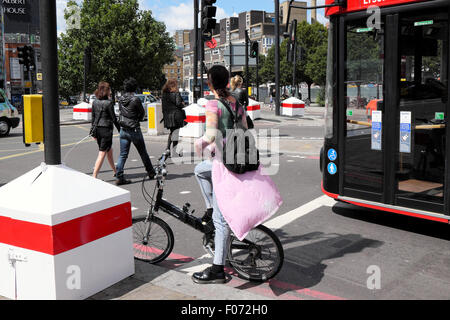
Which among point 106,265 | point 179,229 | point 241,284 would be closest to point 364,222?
point 179,229

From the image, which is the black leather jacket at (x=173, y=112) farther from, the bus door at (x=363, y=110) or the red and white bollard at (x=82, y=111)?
the red and white bollard at (x=82, y=111)

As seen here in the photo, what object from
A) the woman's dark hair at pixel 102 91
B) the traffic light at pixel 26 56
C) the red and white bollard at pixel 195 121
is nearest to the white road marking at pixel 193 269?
the woman's dark hair at pixel 102 91

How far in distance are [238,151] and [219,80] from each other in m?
0.60

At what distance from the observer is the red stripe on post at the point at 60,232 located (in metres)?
3.28

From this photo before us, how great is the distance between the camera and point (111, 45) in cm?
4203

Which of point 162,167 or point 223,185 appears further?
point 162,167

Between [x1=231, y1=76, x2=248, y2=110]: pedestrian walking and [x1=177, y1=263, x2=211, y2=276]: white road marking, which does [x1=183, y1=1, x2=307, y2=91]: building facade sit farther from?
[x1=177, y1=263, x2=211, y2=276]: white road marking

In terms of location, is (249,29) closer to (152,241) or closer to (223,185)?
(152,241)

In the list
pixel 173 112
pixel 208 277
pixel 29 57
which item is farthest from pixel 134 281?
pixel 29 57

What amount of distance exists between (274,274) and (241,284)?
285mm

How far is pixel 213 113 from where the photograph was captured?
379cm

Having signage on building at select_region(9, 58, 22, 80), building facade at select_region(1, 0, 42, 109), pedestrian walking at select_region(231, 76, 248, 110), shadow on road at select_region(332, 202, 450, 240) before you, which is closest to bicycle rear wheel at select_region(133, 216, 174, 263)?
shadow on road at select_region(332, 202, 450, 240)

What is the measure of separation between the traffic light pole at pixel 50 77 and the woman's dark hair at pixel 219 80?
1195 mm
